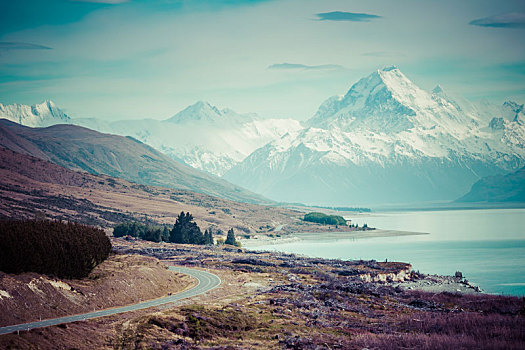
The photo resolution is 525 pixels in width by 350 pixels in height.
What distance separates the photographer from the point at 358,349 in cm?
4506

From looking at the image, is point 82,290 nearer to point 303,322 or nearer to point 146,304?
point 146,304

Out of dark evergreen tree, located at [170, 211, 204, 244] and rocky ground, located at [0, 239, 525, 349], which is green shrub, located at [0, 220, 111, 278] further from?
dark evergreen tree, located at [170, 211, 204, 244]

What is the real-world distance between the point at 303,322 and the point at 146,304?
16139 millimetres

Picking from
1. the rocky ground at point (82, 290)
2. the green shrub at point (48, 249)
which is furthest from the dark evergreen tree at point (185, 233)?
the green shrub at point (48, 249)

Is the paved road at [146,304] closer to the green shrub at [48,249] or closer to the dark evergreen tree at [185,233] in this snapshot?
the green shrub at [48,249]

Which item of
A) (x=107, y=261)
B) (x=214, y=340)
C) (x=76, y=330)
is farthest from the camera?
(x=107, y=261)

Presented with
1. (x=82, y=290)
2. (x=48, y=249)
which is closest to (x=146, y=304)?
(x=82, y=290)

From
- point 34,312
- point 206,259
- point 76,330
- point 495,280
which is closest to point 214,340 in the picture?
point 76,330

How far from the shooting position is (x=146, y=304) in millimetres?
56656

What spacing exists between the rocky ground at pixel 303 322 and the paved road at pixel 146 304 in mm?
1781

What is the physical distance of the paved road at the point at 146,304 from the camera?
142 feet

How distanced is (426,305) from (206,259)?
50.2 m

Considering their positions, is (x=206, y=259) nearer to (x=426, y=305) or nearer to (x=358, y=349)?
(x=426, y=305)

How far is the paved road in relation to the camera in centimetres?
4315
